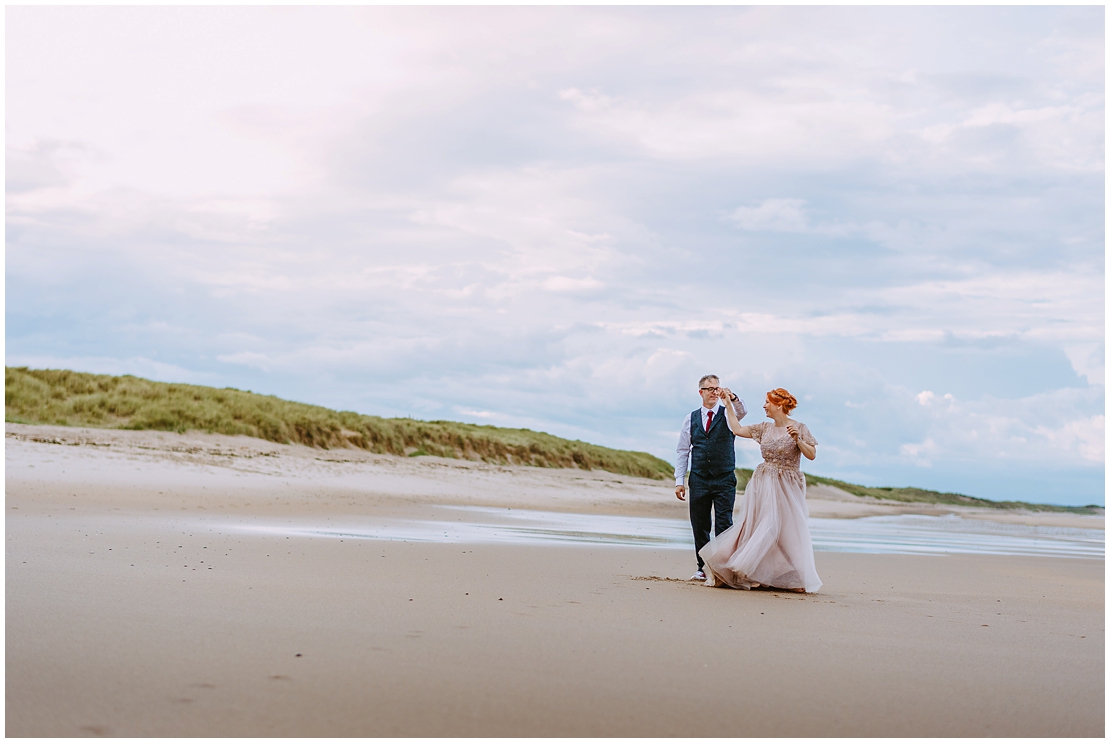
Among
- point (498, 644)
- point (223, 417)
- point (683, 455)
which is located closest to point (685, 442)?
point (683, 455)

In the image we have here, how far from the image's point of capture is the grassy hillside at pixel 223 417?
89.5 ft

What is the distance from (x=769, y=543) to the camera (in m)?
7.82

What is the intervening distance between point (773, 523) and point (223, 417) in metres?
22.8

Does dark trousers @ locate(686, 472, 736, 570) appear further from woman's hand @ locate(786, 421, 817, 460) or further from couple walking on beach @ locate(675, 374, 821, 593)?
woman's hand @ locate(786, 421, 817, 460)

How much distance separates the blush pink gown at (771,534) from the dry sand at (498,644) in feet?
1.07

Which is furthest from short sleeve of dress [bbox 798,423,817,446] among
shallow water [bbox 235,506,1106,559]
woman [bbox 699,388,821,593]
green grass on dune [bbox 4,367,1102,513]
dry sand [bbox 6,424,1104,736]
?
green grass on dune [bbox 4,367,1102,513]

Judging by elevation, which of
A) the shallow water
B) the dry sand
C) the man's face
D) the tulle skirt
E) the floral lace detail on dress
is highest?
the man's face

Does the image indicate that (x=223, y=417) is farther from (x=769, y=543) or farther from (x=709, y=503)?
(x=769, y=543)

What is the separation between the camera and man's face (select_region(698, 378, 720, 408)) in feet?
28.1

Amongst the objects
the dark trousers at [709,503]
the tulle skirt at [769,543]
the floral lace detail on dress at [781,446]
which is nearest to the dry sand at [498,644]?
the tulle skirt at [769,543]

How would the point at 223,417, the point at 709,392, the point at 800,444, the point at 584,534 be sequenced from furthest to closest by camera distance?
the point at 223,417 → the point at 584,534 → the point at 709,392 → the point at 800,444

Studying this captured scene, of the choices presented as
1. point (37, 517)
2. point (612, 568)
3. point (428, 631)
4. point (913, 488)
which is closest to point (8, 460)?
point (37, 517)

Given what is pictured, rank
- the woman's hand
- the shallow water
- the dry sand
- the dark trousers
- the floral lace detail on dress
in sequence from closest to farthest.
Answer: the dry sand < the woman's hand < the floral lace detail on dress < the dark trousers < the shallow water

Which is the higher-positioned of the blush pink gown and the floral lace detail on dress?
the floral lace detail on dress
